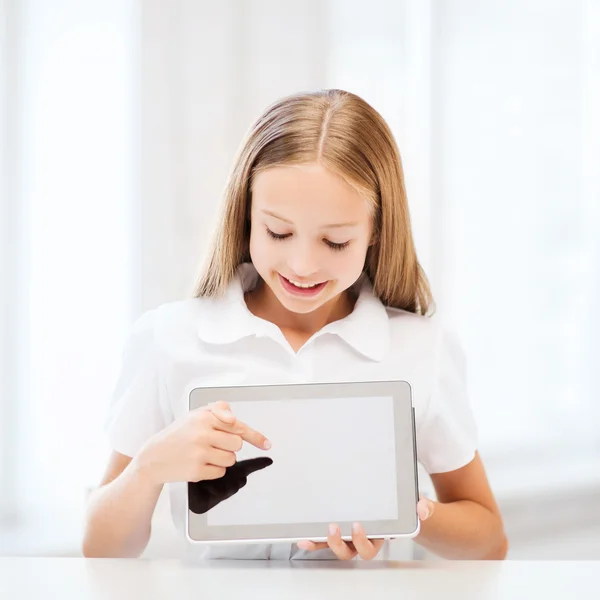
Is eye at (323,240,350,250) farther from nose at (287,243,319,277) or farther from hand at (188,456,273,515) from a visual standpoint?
hand at (188,456,273,515)

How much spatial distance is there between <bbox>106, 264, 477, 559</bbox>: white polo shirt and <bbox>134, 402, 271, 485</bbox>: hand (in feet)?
0.50

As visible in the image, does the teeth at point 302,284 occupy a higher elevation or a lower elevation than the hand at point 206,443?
higher

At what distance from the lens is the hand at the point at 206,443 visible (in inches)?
25.5

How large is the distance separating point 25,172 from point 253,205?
47 cm

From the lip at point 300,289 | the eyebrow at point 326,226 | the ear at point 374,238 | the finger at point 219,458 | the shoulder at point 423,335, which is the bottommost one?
the finger at point 219,458

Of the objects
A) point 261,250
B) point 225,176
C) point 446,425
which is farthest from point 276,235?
point 225,176

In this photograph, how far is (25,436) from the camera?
3.58 ft

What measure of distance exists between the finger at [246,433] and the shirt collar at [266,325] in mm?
166

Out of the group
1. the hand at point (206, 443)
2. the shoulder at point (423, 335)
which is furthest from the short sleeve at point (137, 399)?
the shoulder at point (423, 335)

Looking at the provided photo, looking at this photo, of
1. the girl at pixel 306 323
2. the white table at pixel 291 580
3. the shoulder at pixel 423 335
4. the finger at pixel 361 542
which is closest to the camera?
the white table at pixel 291 580

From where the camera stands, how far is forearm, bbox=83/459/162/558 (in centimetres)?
72

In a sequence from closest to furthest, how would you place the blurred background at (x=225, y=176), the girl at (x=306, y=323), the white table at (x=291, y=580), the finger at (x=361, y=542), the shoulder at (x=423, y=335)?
the white table at (x=291, y=580) → the finger at (x=361, y=542) → the girl at (x=306, y=323) → the shoulder at (x=423, y=335) → the blurred background at (x=225, y=176)

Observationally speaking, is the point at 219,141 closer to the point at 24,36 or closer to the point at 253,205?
the point at 24,36

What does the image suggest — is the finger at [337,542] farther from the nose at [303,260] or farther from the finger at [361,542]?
the nose at [303,260]
